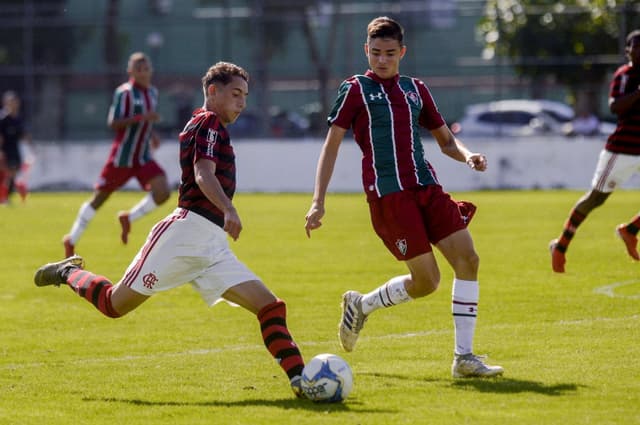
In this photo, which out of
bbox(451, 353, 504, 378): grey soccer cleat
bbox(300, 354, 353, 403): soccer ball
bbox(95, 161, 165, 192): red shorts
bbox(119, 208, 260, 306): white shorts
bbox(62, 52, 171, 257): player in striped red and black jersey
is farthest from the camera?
bbox(62, 52, 171, 257): player in striped red and black jersey

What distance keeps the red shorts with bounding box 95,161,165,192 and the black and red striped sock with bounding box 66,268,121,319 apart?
24.1 ft

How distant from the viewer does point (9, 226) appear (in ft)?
68.4

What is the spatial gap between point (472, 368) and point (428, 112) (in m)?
1.74

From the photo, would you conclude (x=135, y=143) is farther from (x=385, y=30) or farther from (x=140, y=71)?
(x=385, y=30)

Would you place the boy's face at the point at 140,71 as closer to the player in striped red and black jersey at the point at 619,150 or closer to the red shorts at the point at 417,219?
the player in striped red and black jersey at the point at 619,150

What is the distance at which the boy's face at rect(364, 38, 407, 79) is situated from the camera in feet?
25.1

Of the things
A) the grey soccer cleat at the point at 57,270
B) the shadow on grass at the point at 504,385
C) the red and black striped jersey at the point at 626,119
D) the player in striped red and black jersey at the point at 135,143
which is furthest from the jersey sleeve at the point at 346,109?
the player in striped red and black jersey at the point at 135,143

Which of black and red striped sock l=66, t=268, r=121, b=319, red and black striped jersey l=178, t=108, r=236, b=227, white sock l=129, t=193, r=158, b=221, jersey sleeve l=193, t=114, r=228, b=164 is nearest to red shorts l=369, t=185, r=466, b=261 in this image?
red and black striped jersey l=178, t=108, r=236, b=227

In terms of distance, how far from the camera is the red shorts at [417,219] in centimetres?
755

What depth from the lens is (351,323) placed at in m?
8.23

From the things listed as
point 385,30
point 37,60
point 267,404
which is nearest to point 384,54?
point 385,30

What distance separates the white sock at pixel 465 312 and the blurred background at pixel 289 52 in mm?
21478

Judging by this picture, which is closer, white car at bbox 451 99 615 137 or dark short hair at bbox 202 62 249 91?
dark short hair at bbox 202 62 249 91

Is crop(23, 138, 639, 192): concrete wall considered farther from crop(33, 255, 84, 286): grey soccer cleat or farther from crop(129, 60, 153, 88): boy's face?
crop(33, 255, 84, 286): grey soccer cleat
